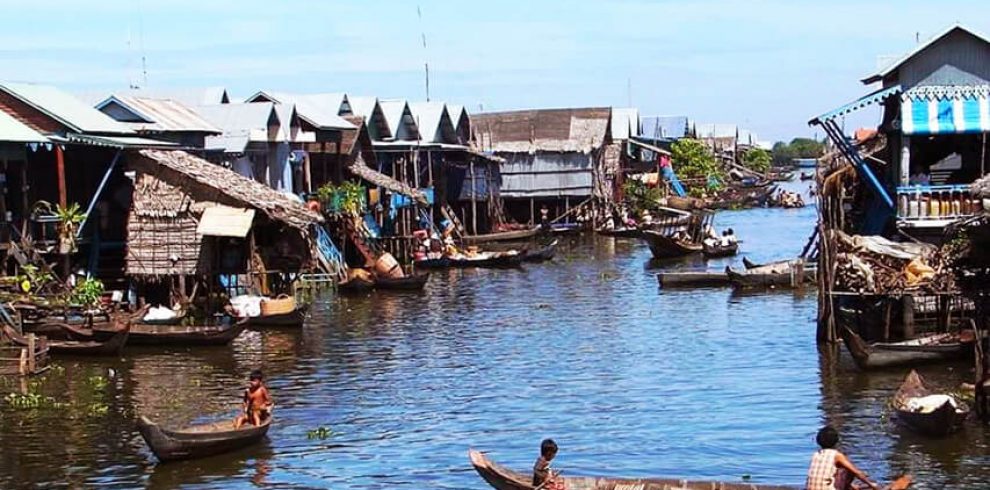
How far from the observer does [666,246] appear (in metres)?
45.5

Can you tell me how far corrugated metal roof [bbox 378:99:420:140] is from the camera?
48.3 metres

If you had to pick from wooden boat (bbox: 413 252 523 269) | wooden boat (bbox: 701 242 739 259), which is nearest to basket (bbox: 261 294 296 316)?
wooden boat (bbox: 413 252 523 269)

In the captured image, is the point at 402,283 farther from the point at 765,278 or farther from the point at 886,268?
the point at 886,268

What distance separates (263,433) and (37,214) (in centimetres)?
1137

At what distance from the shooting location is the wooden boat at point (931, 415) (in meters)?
17.6

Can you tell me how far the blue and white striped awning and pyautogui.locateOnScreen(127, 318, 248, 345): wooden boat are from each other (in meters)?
14.5

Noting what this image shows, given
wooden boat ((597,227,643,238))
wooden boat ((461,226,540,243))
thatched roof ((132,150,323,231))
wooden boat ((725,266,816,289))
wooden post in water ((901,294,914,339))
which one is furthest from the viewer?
wooden boat ((597,227,643,238))

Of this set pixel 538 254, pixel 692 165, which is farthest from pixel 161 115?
pixel 692 165

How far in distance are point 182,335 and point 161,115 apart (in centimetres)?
1000

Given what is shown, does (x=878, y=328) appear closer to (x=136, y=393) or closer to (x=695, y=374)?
(x=695, y=374)

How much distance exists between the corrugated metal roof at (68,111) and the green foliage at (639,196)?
1402 inches

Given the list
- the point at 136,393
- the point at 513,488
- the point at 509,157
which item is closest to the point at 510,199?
the point at 509,157

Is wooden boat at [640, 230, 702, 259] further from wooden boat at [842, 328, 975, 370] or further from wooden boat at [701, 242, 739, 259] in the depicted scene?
wooden boat at [842, 328, 975, 370]

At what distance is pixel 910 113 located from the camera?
2900 cm
